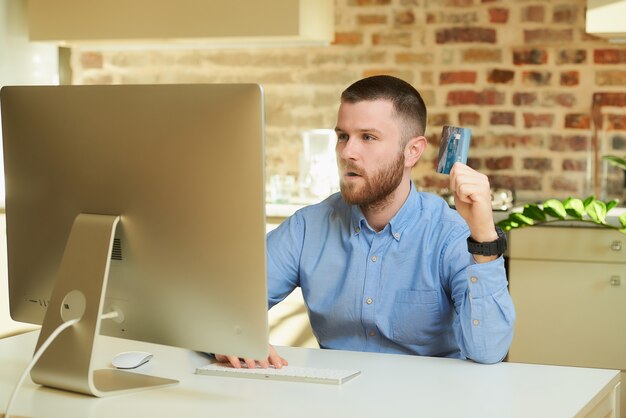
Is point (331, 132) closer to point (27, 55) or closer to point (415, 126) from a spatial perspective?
point (27, 55)

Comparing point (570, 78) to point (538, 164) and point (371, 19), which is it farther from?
point (371, 19)

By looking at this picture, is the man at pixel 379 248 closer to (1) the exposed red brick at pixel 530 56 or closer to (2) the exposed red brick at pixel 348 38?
(1) the exposed red brick at pixel 530 56

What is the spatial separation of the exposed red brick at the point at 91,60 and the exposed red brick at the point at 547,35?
2087 mm

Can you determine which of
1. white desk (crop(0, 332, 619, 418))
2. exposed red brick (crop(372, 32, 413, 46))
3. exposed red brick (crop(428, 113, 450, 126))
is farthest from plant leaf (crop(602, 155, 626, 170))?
white desk (crop(0, 332, 619, 418))

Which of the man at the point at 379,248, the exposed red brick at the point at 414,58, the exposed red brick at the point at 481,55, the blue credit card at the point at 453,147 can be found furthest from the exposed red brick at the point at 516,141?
the blue credit card at the point at 453,147

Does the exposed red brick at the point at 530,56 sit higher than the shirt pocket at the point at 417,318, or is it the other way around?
the exposed red brick at the point at 530,56

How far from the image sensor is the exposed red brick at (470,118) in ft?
14.0

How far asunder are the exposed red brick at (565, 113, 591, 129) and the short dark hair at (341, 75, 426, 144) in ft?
6.47

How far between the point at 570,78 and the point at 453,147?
2309 millimetres

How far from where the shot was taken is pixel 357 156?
2254 millimetres

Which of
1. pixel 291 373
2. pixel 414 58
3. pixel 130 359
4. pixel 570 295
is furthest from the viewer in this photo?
pixel 414 58

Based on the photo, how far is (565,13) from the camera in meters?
4.13

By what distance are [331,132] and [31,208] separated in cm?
265

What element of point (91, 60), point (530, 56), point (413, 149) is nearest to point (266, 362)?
point (413, 149)
